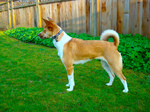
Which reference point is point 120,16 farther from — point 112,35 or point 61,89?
point 61,89

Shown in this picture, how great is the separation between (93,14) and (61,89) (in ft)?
15.2

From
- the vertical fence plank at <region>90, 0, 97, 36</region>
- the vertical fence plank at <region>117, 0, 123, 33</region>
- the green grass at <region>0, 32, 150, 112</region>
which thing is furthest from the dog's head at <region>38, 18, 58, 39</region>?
the vertical fence plank at <region>90, 0, 97, 36</region>

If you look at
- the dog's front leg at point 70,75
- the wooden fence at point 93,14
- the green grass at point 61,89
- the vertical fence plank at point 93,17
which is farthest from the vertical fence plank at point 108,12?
the dog's front leg at point 70,75

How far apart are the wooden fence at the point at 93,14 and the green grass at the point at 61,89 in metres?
2.10

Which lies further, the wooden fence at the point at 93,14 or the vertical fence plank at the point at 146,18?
the wooden fence at the point at 93,14

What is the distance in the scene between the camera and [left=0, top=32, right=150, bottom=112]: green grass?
294cm

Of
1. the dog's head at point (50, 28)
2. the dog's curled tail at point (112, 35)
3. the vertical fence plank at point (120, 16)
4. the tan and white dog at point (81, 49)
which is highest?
the vertical fence plank at point (120, 16)

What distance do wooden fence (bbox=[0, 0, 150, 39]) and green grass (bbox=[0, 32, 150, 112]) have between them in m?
2.10

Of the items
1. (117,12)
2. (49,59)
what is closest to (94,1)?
(117,12)

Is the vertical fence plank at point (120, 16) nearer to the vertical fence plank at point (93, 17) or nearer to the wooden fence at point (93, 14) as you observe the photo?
the wooden fence at point (93, 14)

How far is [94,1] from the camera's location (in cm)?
700

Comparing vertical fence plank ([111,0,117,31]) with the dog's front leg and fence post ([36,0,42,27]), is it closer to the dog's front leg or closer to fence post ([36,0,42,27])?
the dog's front leg

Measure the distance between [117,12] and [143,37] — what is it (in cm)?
161

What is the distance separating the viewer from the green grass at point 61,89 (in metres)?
2.94
